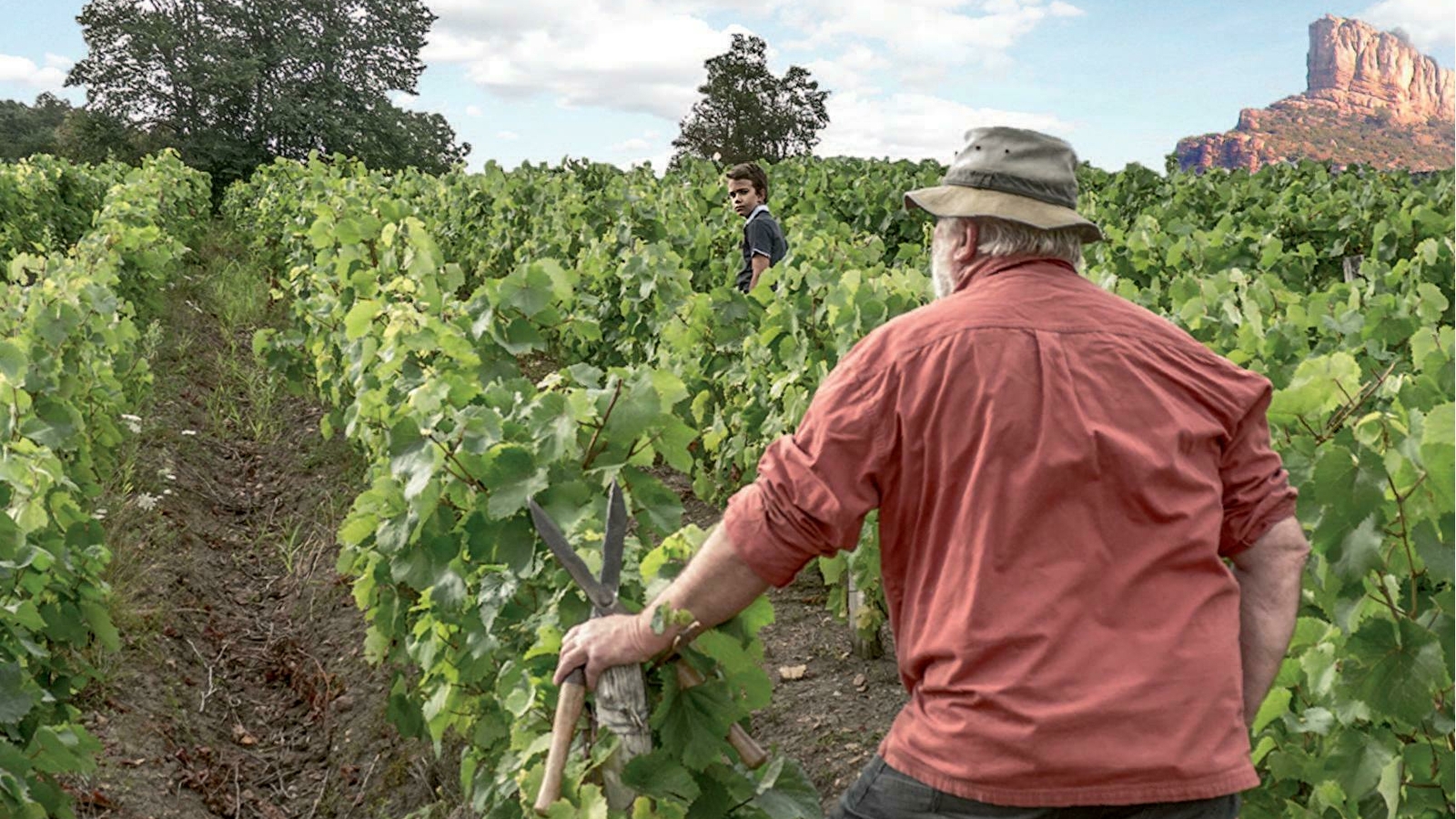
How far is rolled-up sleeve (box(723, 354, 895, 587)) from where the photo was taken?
1791mm

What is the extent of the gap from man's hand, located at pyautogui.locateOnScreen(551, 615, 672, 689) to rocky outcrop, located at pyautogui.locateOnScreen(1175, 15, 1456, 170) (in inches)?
4273

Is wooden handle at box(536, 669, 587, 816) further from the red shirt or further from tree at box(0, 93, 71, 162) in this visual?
tree at box(0, 93, 71, 162)

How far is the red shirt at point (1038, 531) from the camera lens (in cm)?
171

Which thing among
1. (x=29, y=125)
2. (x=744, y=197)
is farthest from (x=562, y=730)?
(x=29, y=125)

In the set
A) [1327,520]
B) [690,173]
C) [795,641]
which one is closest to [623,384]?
[1327,520]

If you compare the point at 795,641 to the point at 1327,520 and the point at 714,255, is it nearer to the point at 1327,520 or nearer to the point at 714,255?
the point at 1327,520

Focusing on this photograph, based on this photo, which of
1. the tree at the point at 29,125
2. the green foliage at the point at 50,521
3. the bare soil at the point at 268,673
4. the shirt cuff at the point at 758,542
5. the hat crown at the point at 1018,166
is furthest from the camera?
the tree at the point at 29,125

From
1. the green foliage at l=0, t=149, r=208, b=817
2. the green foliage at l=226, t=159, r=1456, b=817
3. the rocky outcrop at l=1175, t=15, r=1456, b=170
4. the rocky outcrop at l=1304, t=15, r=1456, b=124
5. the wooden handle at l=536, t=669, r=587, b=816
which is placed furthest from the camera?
the rocky outcrop at l=1304, t=15, r=1456, b=124

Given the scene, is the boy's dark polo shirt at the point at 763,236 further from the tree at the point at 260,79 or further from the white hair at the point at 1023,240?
the tree at the point at 260,79

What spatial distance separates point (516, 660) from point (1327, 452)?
1765 millimetres

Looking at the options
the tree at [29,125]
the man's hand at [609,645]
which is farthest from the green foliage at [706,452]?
the tree at [29,125]

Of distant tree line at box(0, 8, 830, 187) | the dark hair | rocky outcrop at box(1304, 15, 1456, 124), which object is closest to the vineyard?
the dark hair

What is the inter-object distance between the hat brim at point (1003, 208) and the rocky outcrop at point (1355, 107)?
108244 millimetres

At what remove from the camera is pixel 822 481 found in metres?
1.79
